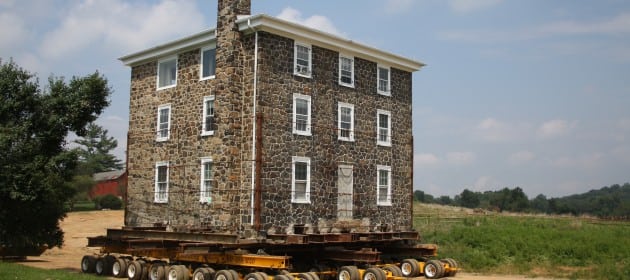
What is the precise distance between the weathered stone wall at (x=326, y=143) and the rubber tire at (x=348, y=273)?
8.45ft

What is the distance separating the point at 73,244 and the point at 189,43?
2171cm

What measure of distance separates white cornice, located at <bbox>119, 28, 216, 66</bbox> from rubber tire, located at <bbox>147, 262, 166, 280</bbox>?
336 inches

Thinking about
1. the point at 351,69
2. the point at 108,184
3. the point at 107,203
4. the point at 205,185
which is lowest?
the point at 107,203

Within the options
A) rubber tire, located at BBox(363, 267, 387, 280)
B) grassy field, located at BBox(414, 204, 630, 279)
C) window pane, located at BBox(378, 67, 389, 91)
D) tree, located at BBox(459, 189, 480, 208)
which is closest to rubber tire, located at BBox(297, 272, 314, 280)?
rubber tire, located at BBox(363, 267, 387, 280)

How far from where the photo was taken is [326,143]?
25.0 metres

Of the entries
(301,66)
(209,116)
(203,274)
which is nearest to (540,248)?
(301,66)

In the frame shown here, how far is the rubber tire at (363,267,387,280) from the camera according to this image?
70.2 ft

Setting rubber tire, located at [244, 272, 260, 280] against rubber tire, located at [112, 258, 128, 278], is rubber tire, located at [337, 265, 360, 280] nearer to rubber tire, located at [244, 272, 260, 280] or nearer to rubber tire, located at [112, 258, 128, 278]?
rubber tire, located at [244, 272, 260, 280]

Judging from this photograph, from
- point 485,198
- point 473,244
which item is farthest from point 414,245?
point 485,198

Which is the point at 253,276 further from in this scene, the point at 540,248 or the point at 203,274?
the point at 540,248

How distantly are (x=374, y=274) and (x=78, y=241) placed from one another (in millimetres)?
27558

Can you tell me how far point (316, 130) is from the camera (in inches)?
973

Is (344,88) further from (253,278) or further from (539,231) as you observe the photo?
(539,231)

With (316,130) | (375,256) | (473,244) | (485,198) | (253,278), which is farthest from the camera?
(485,198)
